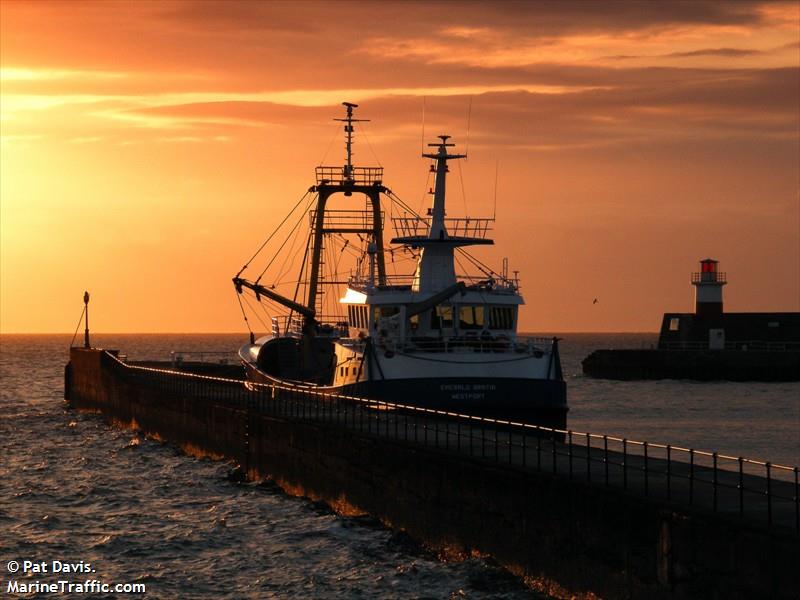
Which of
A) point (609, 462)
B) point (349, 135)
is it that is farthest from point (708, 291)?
point (609, 462)

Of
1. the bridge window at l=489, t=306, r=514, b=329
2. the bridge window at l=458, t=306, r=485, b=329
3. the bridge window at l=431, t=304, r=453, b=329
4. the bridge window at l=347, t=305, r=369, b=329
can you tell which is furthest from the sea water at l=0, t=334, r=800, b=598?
the bridge window at l=489, t=306, r=514, b=329

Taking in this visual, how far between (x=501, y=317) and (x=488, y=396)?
5939mm

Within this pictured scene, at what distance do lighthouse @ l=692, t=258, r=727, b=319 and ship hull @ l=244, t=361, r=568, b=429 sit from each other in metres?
86.8

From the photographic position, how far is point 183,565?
3288 centimetres

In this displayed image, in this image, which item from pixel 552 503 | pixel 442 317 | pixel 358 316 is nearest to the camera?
pixel 552 503

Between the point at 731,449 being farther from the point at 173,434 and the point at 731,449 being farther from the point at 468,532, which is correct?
the point at 468,532

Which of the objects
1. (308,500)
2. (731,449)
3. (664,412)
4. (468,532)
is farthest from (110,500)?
(664,412)

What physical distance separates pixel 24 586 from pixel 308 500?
12.9 metres

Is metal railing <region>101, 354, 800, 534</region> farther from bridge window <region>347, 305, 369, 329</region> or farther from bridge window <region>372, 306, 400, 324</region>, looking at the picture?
bridge window <region>372, 306, 400, 324</region>

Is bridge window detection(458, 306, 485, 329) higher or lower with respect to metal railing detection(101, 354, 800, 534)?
higher

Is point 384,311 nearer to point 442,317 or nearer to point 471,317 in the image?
point 442,317

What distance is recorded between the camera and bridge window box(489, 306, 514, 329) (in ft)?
178

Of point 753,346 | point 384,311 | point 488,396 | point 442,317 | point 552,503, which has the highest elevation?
point 753,346

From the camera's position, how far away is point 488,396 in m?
49.4
